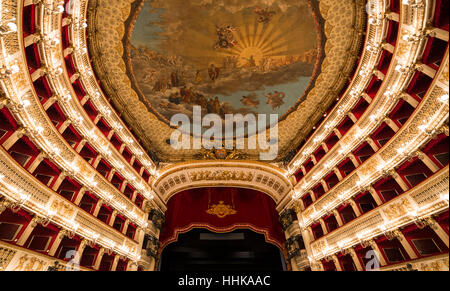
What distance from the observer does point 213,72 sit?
16.5 metres

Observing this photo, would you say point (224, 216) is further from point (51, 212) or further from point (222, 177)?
point (51, 212)

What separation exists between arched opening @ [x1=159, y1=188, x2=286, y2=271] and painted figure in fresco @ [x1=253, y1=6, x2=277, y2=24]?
16080 millimetres

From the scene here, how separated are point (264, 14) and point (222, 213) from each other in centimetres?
1680

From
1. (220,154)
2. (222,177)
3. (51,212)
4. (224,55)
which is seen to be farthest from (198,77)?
(51,212)

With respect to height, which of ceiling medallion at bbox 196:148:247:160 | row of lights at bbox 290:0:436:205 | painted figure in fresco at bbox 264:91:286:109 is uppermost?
painted figure in fresco at bbox 264:91:286:109

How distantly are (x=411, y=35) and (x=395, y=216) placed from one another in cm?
803

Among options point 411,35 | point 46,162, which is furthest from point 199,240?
point 411,35

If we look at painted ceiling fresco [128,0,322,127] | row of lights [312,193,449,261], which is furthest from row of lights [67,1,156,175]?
row of lights [312,193,449,261]

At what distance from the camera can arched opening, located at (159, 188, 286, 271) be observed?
60.3 feet

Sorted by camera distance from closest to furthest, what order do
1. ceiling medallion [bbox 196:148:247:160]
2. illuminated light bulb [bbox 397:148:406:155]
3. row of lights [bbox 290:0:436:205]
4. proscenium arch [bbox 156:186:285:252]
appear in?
illuminated light bulb [bbox 397:148:406:155] < row of lights [bbox 290:0:436:205] < proscenium arch [bbox 156:186:285:252] < ceiling medallion [bbox 196:148:247:160]

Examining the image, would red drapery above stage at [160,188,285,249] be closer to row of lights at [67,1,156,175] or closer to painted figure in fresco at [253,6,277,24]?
row of lights at [67,1,156,175]

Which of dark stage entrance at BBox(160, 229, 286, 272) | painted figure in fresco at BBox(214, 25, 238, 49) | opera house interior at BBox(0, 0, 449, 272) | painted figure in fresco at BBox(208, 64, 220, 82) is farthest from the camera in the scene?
dark stage entrance at BBox(160, 229, 286, 272)

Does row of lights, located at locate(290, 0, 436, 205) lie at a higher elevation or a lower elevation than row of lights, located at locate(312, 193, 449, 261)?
higher
